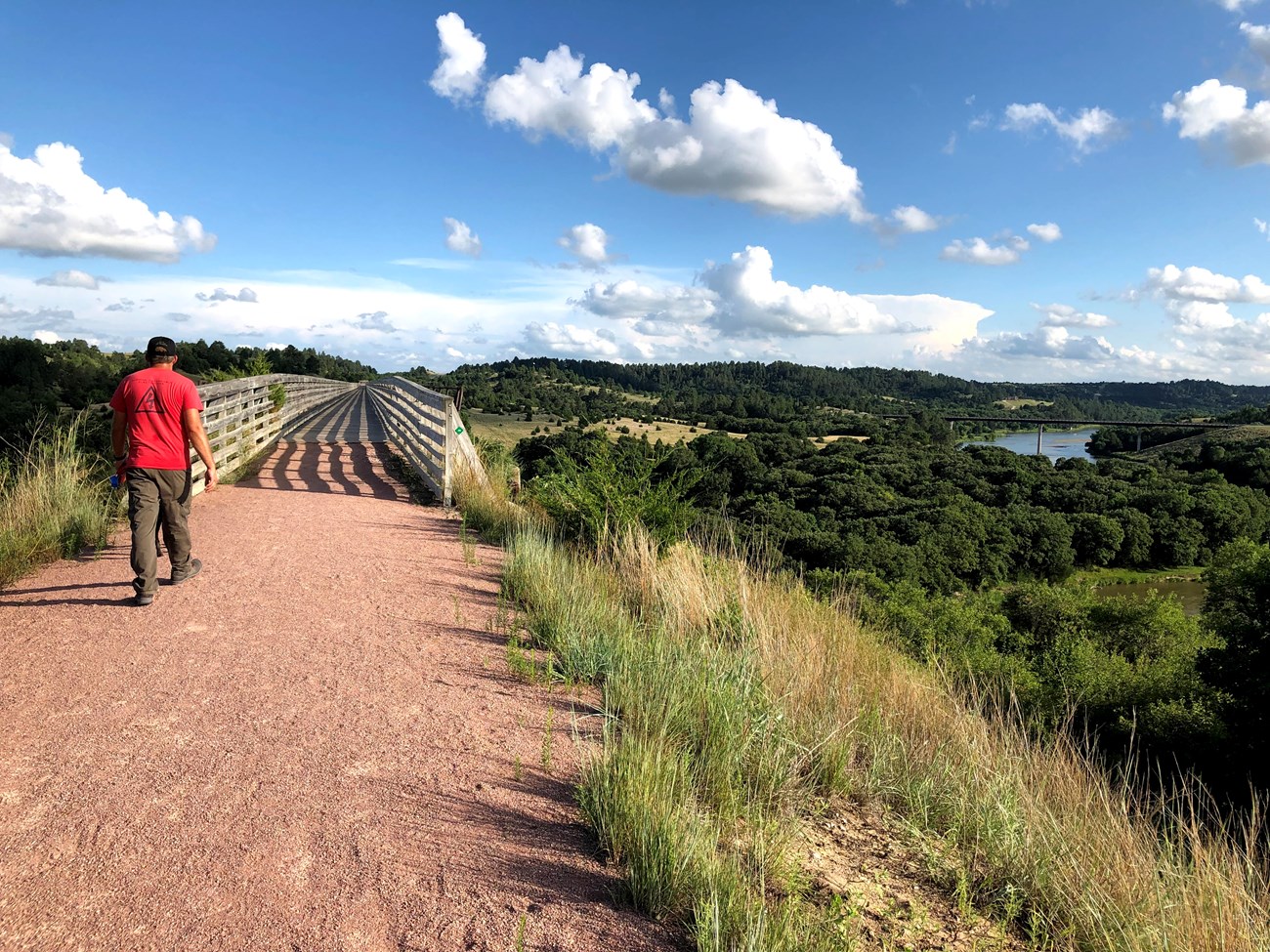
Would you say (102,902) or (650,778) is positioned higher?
(650,778)

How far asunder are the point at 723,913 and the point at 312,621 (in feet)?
13.7

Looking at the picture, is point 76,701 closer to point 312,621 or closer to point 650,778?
point 312,621

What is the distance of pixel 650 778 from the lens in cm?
314

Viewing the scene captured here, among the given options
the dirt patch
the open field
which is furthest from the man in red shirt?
the open field

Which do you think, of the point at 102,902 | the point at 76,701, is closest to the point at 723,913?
the point at 102,902

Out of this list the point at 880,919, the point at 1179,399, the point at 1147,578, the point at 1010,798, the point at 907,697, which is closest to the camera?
the point at 880,919

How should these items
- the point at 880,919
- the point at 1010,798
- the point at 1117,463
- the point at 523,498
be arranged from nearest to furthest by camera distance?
the point at 880,919
the point at 1010,798
the point at 523,498
the point at 1117,463

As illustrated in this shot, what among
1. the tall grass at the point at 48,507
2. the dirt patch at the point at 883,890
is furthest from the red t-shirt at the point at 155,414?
the dirt patch at the point at 883,890

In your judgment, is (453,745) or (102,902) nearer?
(102,902)

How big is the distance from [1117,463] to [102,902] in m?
99.5

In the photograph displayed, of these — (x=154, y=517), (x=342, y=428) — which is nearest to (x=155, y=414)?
(x=154, y=517)

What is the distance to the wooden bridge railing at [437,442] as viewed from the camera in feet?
37.2

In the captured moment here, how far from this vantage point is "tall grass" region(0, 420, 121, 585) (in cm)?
661

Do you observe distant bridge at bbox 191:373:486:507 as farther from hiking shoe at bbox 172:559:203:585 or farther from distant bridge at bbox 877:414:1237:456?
distant bridge at bbox 877:414:1237:456
